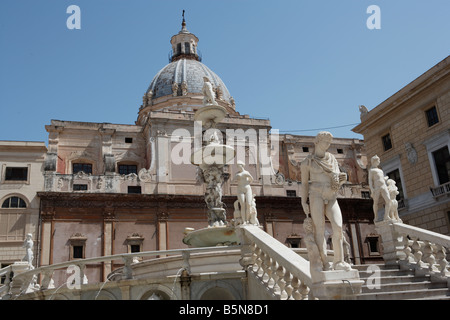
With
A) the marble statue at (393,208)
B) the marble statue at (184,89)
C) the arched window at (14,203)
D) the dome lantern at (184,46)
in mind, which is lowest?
the marble statue at (393,208)

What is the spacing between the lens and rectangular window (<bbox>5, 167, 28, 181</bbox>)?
29.3m

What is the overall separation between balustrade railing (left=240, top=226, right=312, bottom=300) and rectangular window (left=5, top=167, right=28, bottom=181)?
23.9 metres

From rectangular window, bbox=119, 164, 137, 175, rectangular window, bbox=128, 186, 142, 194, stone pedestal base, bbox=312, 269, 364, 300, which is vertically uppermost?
rectangular window, bbox=119, 164, 137, 175

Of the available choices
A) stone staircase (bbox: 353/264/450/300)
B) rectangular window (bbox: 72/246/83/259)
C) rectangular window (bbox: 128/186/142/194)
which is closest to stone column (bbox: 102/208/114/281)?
rectangular window (bbox: 72/246/83/259)

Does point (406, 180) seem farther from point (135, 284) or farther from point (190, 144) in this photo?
point (135, 284)

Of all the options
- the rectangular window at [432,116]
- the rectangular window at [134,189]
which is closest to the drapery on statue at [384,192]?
the rectangular window at [432,116]

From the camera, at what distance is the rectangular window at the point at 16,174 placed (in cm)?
2928

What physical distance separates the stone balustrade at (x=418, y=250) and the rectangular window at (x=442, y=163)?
12316 millimetres

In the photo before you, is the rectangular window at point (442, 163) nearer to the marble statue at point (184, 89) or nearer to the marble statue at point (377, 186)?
the marble statue at point (377, 186)

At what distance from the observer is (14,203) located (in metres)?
28.7

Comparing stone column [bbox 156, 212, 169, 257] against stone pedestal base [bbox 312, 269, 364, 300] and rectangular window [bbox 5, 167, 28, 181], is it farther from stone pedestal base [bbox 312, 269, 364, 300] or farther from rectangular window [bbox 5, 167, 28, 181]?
stone pedestal base [bbox 312, 269, 364, 300]

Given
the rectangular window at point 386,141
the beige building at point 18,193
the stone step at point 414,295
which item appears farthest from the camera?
the beige building at point 18,193

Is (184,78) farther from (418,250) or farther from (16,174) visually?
(418,250)
